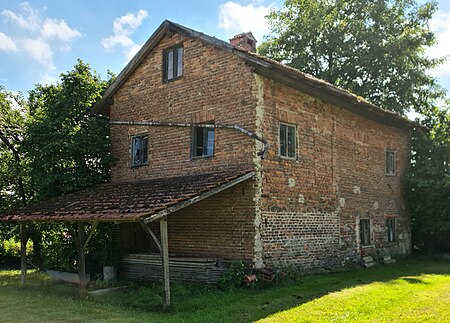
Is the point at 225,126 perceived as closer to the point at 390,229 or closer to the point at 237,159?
the point at 237,159

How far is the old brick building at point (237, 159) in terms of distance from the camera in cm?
1143

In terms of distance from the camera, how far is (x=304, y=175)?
13039 millimetres

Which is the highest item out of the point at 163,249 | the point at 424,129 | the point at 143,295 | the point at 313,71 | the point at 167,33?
the point at 313,71

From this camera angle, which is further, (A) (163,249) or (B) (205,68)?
(B) (205,68)

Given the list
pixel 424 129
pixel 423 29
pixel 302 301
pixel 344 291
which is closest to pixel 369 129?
pixel 424 129

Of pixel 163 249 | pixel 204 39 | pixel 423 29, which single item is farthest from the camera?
pixel 423 29

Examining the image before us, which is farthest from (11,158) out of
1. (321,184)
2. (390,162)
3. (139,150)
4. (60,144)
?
(390,162)

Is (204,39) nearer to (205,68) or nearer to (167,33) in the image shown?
(205,68)

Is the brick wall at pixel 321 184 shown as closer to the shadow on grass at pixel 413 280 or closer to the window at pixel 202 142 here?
the window at pixel 202 142

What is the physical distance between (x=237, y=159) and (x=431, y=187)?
9.72 meters

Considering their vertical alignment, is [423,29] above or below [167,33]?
above

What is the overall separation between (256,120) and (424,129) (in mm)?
11065

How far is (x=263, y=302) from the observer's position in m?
9.24

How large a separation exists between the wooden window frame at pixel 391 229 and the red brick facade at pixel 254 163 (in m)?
0.71
